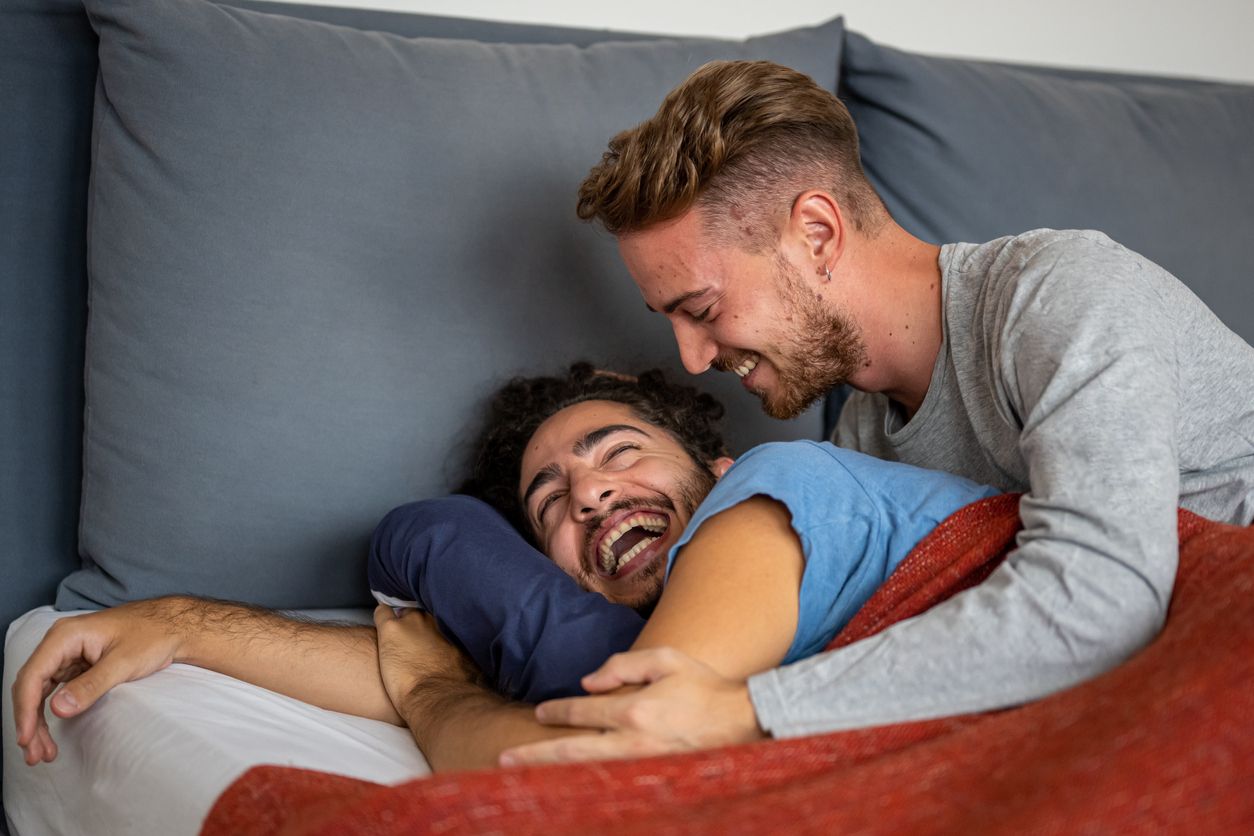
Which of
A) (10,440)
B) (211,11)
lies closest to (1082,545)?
(211,11)

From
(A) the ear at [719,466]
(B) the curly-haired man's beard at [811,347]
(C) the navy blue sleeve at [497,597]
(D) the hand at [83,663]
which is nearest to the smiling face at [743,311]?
(B) the curly-haired man's beard at [811,347]

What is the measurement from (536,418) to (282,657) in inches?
17.3

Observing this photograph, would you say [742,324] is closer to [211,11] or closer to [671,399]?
[671,399]

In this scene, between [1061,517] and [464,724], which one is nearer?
[1061,517]

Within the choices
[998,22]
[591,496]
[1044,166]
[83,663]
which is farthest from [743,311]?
[998,22]

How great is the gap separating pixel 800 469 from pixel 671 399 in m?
0.53

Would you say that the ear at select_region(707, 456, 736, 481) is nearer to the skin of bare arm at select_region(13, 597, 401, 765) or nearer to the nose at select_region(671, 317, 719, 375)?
the nose at select_region(671, 317, 719, 375)

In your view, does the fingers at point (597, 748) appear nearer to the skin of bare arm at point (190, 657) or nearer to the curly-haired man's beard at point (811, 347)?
the skin of bare arm at point (190, 657)

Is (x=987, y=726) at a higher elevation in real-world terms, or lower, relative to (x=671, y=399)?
higher

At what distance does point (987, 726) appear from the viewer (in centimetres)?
84

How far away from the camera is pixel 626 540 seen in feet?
4.68

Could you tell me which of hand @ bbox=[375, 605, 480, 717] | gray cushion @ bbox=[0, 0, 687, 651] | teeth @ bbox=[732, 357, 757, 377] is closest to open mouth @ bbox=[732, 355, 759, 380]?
teeth @ bbox=[732, 357, 757, 377]

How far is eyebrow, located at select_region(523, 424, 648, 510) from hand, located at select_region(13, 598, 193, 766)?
451 mm

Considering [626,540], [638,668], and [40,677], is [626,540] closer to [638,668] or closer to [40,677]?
[638,668]
